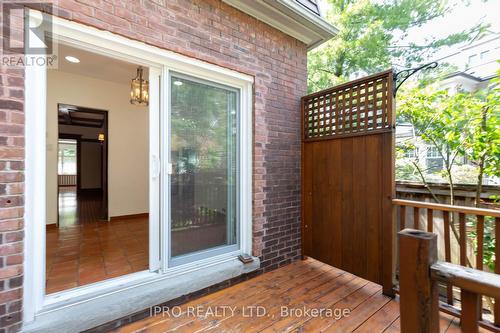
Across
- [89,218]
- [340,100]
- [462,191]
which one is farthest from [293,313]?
[89,218]

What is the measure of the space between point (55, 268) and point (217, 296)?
1666mm

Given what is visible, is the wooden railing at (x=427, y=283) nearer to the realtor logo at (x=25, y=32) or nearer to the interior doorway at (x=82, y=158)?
the realtor logo at (x=25, y=32)

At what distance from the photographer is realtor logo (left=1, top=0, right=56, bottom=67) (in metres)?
1.45

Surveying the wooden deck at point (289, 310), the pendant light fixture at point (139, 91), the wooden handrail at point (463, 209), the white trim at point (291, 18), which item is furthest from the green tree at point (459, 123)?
the pendant light fixture at point (139, 91)

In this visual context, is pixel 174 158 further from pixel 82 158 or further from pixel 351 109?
pixel 82 158

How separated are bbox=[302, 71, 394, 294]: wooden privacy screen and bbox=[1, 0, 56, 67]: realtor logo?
261 centimetres

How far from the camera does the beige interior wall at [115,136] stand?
12.9 feet

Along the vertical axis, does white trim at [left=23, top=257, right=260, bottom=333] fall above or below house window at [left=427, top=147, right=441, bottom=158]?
below

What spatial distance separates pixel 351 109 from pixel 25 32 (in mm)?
2789

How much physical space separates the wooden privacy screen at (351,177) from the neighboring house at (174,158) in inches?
9.2

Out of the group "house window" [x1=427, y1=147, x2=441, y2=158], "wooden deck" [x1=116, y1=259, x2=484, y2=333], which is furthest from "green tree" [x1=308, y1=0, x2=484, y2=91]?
"wooden deck" [x1=116, y1=259, x2=484, y2=333]

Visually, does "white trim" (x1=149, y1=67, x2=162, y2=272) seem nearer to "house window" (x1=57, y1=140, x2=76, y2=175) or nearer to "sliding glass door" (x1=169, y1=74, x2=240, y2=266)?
"sliding glass door" (x1=169, y1=74, x2=240, y2=266)

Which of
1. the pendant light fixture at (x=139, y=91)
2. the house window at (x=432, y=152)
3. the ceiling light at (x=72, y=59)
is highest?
the ceiling light at (x=72, y=59)

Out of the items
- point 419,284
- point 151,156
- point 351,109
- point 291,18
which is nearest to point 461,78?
point 351,109
